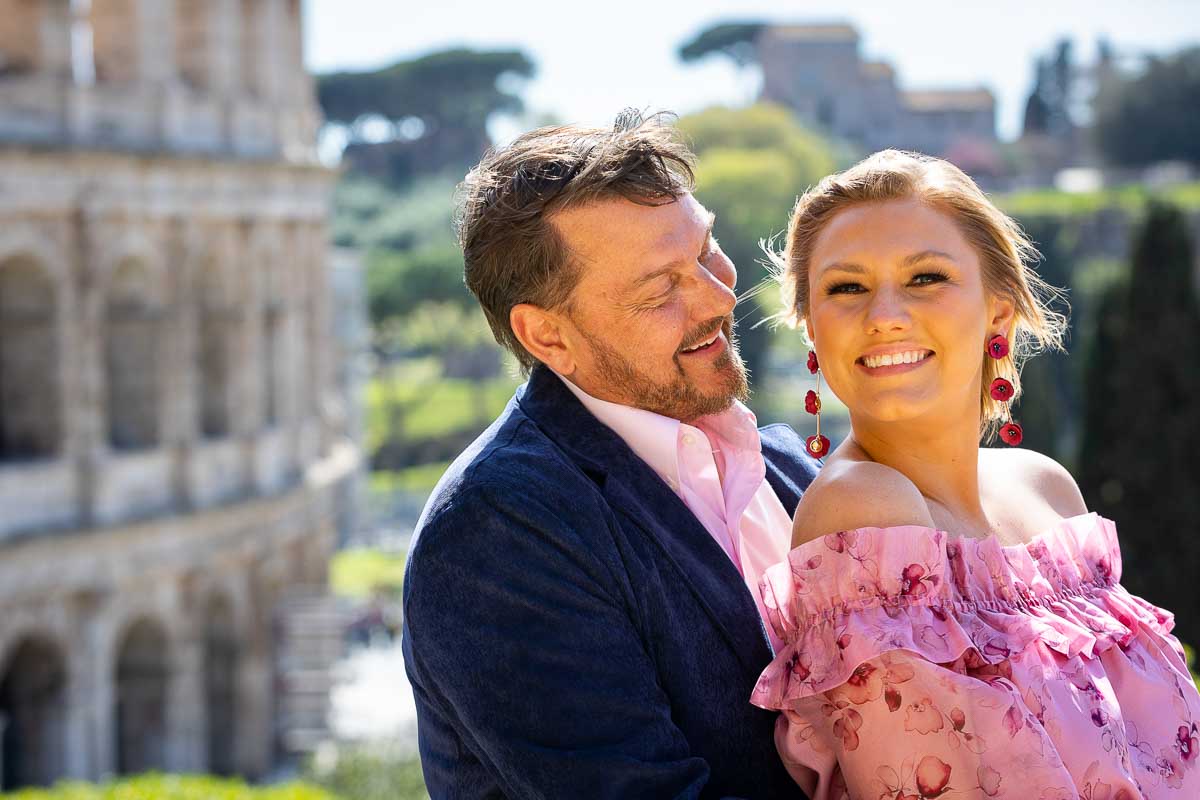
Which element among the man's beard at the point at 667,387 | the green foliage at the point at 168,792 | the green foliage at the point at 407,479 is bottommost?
the green foliage at the point at 407,479

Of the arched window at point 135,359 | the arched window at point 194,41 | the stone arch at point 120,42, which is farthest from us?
the arched window at point 194,41

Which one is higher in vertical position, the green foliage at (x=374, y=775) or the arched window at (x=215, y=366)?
the arched window at (x=215, y=366)

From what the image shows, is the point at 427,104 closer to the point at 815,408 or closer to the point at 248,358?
the point at 248,358

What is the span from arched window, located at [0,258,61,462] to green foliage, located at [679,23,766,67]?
64.4m

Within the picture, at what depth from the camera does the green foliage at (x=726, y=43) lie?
7819cm

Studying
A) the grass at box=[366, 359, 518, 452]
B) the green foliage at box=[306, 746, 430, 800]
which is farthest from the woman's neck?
the grass at box=[366, 359, 518, 452]

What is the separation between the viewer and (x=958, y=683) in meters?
2.75

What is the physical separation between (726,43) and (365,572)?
50668 millimetres

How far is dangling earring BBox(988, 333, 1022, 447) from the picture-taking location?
3217 millimetres

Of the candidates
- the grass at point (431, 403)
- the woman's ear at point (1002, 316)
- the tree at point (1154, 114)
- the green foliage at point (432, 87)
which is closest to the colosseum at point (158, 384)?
the woman's ear at point (1002, 316)

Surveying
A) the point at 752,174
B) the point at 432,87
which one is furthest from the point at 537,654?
the point at 432,87

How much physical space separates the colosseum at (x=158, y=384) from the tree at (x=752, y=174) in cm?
1726

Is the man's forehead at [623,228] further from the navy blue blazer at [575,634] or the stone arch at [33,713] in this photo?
the stone arch at [33,713]

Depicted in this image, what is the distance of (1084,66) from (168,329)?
2197 inches
